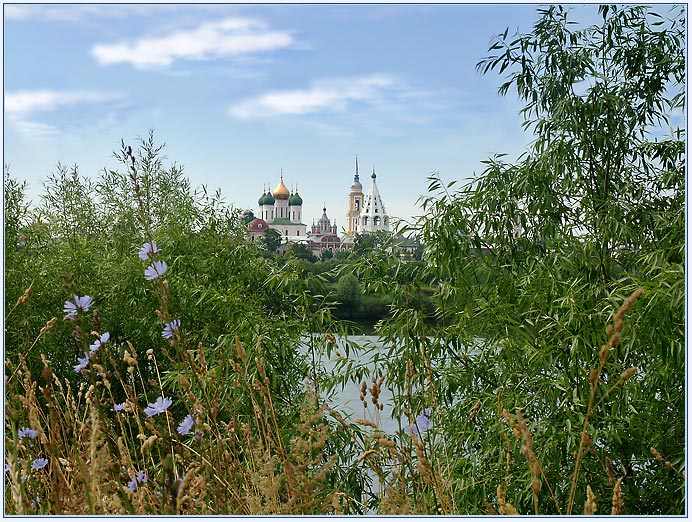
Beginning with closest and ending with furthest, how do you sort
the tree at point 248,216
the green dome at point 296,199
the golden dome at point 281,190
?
the green dome at point 296,199 < the golden dome at point 281,190 < the tree at point 248,216

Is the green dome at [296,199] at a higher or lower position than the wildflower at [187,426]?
higher

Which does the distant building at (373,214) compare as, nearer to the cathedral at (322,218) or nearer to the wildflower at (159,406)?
the cathedral at (322,218)

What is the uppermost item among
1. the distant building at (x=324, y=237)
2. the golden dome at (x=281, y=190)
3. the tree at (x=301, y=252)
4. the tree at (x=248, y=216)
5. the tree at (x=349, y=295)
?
the golden dome at (x=281, y=190)

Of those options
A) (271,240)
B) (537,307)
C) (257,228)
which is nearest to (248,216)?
(257,228)

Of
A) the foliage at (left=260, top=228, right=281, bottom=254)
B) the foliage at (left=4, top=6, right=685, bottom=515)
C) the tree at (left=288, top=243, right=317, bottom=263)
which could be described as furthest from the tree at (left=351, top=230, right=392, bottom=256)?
the foliage at (left=260, top=228, right=281, bottom=254)

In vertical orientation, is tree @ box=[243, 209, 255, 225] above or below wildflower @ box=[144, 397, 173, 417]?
above

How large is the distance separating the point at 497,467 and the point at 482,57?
5.83 feet

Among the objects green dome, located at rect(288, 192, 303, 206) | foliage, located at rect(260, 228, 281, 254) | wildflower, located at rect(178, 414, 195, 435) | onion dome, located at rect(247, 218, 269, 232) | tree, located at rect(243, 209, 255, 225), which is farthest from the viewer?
tree, located at rect(243, 209, 255, 225)

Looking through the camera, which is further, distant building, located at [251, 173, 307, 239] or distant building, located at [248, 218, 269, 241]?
distant building, located at [248, 218, 269, 241]

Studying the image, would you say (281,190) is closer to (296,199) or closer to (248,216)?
(296,199)

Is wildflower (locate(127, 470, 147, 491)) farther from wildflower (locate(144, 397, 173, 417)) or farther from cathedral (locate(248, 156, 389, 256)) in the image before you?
cathedral (locate(248, 156, 389, 256))

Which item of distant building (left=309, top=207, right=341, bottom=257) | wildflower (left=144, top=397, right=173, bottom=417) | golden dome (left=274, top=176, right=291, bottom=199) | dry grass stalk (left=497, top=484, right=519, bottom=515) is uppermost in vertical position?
golden dome (left=274, top=176, right=291, bottom=199)

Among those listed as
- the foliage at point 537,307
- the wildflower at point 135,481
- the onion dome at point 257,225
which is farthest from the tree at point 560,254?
the wildflower at point 135,481

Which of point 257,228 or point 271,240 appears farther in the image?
point 257,228
